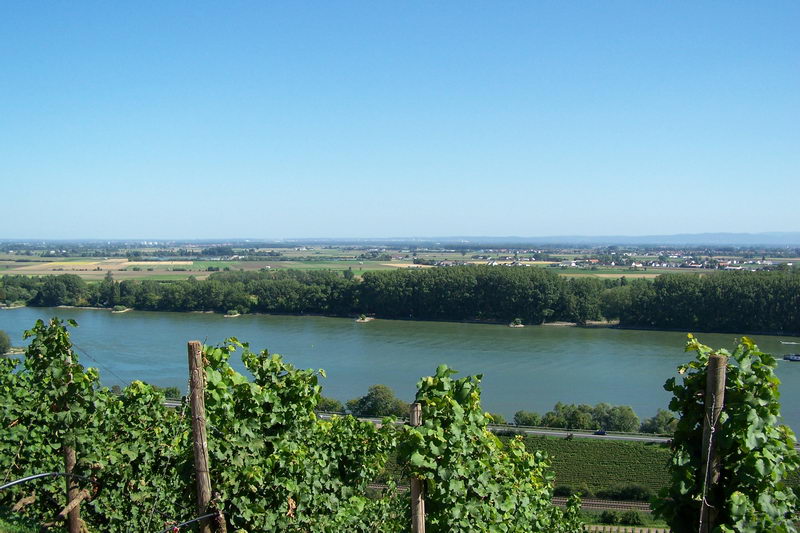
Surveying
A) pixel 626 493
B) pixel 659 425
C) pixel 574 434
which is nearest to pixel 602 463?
pixel 574 434

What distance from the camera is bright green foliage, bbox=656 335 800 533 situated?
1987mm

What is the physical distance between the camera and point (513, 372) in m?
18.0

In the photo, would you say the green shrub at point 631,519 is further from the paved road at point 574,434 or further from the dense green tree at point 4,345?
the dense green tree at point 4,345

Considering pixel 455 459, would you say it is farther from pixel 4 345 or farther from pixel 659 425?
pixel 4 345

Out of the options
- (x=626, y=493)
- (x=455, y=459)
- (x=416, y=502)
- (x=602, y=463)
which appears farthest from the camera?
(x=602, y=463)

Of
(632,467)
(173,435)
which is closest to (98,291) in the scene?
(632,467)

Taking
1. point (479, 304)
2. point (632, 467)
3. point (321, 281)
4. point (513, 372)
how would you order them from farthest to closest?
point (321, 281) → point (479, 304) → point (513, 372) → point (632, 467)

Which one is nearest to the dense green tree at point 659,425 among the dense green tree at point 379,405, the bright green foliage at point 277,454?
the dense green tree at point 379,405

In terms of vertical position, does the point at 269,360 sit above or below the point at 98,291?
above

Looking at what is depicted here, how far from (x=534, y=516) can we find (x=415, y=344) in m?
19.5

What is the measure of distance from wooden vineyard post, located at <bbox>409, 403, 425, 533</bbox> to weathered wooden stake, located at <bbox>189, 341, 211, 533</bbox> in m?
0.78

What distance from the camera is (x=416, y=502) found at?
235cm

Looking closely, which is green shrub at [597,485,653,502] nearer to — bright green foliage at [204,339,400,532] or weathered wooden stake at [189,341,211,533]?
bright green foliage at [204,339,400,532]

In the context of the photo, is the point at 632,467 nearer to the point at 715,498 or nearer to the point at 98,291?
the point at 715,498
